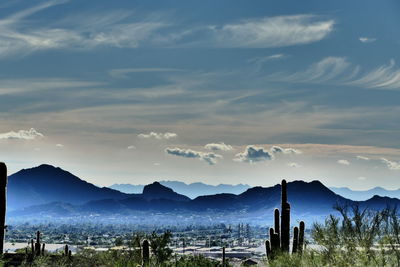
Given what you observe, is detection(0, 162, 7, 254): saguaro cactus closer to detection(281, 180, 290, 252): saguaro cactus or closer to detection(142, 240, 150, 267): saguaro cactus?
detection(142, 240, 150, 267): saguaro cactus

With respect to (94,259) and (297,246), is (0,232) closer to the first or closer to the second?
(297,246)

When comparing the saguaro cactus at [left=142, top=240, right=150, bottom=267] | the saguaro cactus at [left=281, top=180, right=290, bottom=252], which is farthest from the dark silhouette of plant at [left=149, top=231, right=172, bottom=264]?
the saguaro cactus at [left=142, top=240, right=150, bottom=267]

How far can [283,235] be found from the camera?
99.5ft

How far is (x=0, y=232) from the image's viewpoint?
22.2m

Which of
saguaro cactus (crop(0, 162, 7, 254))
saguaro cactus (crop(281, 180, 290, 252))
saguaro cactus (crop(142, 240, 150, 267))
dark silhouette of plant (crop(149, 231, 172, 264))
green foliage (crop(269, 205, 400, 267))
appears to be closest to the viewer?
green foliage (crop(269, 205, 400, 267))

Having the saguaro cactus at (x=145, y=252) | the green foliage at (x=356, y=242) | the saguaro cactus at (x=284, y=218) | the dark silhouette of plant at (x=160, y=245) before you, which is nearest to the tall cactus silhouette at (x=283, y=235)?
the saguaro cactus at (x=284, y=218)

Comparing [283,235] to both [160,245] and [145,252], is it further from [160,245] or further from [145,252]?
[160,245]

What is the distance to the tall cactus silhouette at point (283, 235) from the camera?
3003cm

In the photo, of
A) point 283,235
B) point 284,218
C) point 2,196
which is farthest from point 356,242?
point 2,196

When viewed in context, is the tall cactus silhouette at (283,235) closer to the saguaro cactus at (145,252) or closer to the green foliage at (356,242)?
the green foliage at (356,242)

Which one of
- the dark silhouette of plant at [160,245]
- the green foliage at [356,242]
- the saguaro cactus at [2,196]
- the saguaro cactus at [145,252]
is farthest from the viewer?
the dark silhouette of plant at [160,245]

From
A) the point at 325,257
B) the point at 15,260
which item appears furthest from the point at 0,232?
the point at 15,260

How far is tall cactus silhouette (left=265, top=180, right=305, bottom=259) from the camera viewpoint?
30.0 meters

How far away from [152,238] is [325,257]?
71.2 feet
